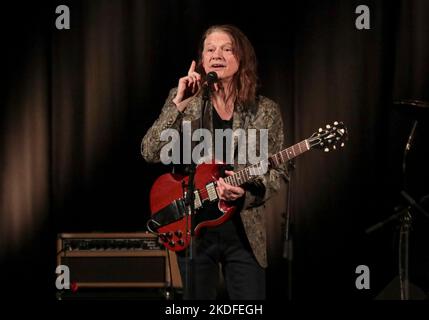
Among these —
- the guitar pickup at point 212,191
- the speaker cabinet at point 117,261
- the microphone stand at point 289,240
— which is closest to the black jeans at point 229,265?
the guitar pickup at point 212,191

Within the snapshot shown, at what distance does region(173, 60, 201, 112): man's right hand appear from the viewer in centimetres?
352

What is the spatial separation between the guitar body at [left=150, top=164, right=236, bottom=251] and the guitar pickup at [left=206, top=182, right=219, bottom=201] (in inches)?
0.6

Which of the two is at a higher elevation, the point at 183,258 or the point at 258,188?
the point at 258,188

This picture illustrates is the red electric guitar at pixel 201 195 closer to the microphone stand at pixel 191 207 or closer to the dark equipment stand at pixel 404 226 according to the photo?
the microphone stand at pixel 191 207

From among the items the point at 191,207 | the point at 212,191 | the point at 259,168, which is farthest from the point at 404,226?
the point at 191,207

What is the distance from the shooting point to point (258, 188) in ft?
11.9

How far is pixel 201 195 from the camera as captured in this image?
3777mm

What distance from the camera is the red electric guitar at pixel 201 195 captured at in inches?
144

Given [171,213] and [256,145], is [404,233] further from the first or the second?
[171,213]

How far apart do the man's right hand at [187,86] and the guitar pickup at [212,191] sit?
0.42m

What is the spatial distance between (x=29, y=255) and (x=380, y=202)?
2.38 meters

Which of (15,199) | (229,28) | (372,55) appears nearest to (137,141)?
(15,199)

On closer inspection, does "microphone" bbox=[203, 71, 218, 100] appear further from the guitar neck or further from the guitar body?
the guitar neck
